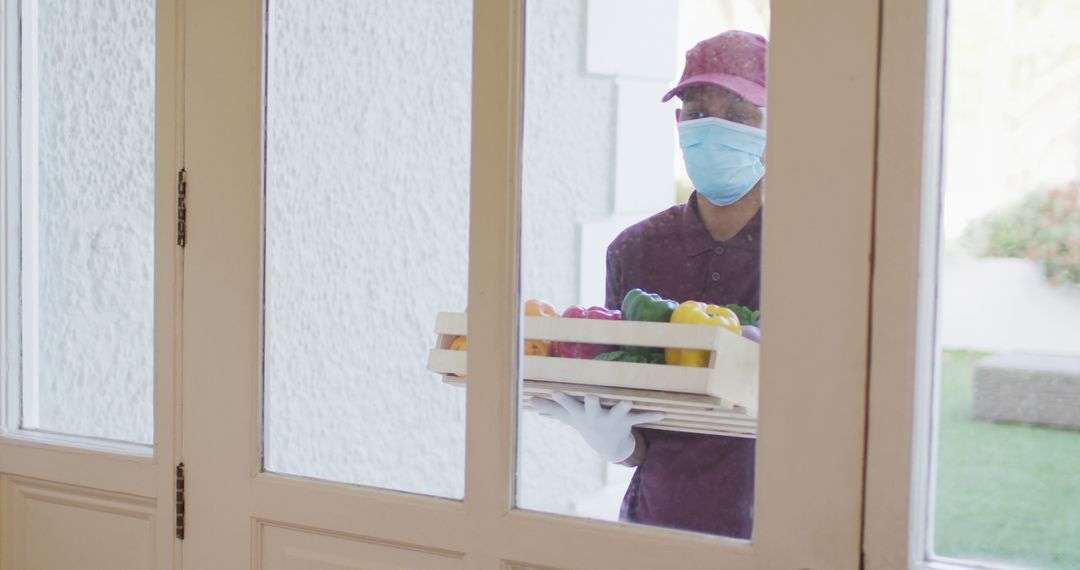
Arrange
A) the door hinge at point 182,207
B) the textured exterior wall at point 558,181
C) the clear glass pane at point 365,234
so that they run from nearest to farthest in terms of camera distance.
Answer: the textured exterior wall at point 558,181
the clear glass pane at point 365,234
the door hinge at point 182,207

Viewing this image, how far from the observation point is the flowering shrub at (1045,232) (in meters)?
1.09

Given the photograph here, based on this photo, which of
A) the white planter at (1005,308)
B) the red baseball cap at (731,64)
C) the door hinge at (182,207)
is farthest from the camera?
the door hinge at (182,207)

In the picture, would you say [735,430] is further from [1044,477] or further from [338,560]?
[338,560]

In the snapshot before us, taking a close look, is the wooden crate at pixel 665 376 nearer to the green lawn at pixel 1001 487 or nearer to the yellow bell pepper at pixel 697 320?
the yellow bell pepper at pixel 697 320

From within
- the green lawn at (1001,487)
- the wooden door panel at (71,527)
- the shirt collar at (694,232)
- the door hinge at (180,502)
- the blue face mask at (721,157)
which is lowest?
the wooden door panel at (71,527)

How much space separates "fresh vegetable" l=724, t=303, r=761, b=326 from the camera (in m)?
1.22

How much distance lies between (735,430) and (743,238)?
0.22 metres

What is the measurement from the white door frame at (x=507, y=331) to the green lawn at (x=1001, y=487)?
0.30ft

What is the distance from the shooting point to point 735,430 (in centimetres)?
125

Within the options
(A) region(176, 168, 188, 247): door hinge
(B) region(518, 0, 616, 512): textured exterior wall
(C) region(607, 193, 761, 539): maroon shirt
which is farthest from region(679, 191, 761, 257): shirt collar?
(A) region(176, 168, 188, 247): door hinge

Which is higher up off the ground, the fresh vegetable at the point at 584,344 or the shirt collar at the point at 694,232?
the shirt collar at the point at 694,232

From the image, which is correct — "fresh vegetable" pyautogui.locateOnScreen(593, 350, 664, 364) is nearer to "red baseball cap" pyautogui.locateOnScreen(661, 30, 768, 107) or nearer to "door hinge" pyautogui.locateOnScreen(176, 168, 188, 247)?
"red baseball cap" pyautogui.locateOnScreen(661, 30, 768, 107)

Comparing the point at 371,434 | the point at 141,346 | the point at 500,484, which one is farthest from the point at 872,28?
the point at 141,346

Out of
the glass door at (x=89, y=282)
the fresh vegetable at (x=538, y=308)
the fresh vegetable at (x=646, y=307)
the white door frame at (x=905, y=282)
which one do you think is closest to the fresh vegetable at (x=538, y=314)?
the fresh vegetable at (x=538, y=308)
